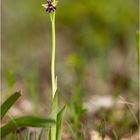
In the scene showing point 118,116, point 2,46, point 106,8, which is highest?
point 106,8

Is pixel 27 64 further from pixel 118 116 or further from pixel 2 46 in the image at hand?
pixel 118 116

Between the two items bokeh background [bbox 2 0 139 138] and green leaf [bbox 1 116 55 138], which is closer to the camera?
green leaf [bbox 1 116 55 138]

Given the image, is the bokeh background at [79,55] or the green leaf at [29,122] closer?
the green leaf at [29,122]

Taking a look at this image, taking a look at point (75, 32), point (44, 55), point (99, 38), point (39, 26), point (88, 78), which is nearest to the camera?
point (88, 78)

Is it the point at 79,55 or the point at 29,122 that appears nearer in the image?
the point at 29,122

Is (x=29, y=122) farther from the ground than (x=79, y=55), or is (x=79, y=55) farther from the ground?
(x=79, y=55)

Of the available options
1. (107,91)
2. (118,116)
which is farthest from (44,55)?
(118,116)

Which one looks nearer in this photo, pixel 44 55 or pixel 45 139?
pixel 45 139

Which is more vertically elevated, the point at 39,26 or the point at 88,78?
the point at 39,26
